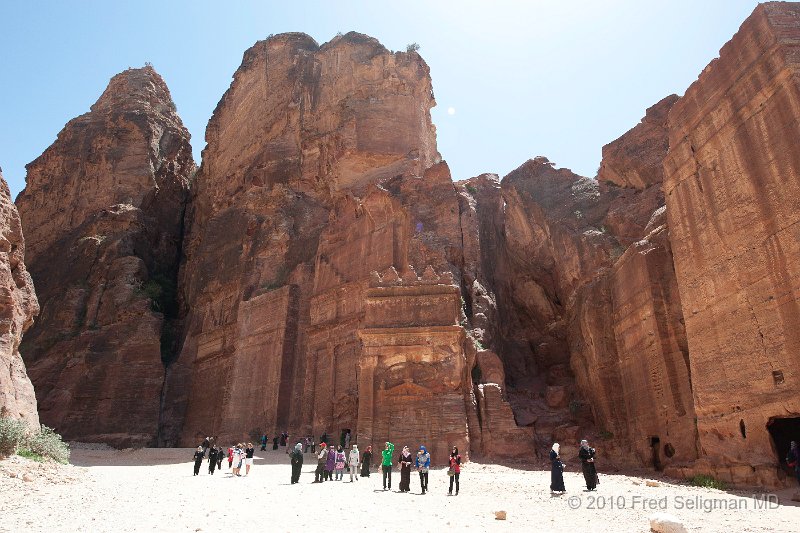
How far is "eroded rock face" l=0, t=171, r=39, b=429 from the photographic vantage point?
567 inches

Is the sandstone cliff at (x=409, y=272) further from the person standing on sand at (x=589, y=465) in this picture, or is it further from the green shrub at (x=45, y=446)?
the person standing on sand at (x=589, y=465)

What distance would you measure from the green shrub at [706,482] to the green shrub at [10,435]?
15.4 m

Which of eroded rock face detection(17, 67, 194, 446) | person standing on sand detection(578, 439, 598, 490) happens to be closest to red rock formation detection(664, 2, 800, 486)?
person standing on sand detection(578, 439, 598, 490)

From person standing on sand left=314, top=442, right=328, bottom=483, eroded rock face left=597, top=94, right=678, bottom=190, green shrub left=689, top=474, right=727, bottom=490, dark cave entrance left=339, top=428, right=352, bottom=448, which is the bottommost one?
green shrub left=689, top=474, right=727, bottom=490

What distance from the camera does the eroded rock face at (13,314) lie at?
14391 millimetres

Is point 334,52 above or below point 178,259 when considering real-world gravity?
above

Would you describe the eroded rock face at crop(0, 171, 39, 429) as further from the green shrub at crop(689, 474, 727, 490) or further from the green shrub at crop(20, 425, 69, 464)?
the green shrub at crop(689, 474, 727, 490)

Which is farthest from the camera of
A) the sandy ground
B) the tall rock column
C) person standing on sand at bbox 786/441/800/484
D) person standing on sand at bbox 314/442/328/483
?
the tall rock column

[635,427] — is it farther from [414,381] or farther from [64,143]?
[64,143]

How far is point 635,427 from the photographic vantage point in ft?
65.7

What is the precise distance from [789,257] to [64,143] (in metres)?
57.3

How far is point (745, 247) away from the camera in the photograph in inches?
533

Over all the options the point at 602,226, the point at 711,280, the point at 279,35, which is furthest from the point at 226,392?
the point at 279,35

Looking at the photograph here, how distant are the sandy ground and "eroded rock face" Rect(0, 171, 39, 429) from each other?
1.93 metres
